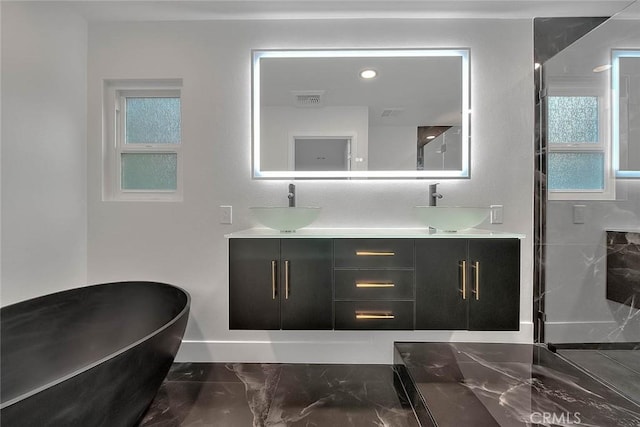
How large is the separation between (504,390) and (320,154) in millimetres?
1761

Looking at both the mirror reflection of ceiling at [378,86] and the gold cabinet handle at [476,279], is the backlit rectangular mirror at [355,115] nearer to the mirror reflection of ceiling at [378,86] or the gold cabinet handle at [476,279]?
the mirror reflection of ceiling at [378,86]

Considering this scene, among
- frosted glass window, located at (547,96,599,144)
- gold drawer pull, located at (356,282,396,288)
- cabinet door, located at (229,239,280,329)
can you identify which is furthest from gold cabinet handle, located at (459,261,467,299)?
frosted glass window, located at (547,96,599,144)

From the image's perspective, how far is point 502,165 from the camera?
215cm

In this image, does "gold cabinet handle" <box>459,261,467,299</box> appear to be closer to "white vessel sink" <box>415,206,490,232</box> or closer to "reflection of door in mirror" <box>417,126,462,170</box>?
"white vessel sink" <box>415,206,490,232</box>

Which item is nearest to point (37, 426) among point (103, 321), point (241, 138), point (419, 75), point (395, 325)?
point (103, 321)

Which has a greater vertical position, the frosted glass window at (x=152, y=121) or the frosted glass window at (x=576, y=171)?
the frosted glass window at (x=152, y=121)

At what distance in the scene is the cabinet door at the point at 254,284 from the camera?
1707 mm

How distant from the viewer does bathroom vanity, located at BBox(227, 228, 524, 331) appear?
1675 mm

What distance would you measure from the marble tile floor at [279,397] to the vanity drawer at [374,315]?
0.44 meters

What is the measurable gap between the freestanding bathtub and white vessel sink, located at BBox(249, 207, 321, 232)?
25.6 inches

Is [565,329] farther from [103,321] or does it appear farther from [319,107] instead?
[103,321]

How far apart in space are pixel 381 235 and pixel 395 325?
502 mm

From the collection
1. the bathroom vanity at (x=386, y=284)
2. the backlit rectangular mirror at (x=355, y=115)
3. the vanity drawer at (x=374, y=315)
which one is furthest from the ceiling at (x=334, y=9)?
the vanity drawer at (x=374, y=315)

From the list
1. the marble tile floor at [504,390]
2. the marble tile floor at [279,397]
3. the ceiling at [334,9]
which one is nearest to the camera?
the marble tile floor at [504,390]
